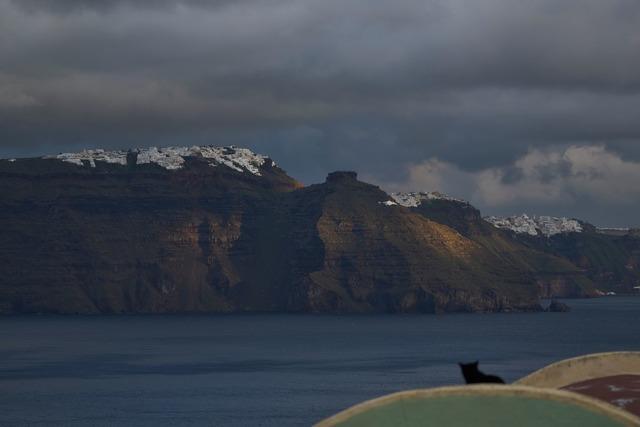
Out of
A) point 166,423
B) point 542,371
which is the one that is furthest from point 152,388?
point 542,371

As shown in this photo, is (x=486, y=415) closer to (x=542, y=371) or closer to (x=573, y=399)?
(x=573, y=399)

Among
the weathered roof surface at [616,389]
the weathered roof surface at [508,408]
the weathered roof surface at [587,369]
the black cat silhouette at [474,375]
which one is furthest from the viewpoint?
the weathered roof surface at [587,369]

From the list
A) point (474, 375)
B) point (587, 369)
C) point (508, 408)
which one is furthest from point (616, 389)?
point (474, 375)

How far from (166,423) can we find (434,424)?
12188 cm

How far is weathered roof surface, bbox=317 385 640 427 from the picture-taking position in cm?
2152

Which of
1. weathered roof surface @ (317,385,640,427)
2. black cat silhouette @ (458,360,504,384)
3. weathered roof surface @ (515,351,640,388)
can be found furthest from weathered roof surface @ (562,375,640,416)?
black cat silhouette @ (458,360,504,384)

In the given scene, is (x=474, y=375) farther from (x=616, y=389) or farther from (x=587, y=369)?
(x=587, y=369)

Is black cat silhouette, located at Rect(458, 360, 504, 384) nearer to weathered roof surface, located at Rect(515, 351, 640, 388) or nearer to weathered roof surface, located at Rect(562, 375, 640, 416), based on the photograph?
weathered roof surface, located at Rect(562, 375, 640, 416)

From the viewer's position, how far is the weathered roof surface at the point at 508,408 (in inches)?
847


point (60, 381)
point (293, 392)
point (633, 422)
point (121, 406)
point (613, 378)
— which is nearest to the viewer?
point (633, 422)

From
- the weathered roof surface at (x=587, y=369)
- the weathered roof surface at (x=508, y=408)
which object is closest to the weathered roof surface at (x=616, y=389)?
the weathered roof surface at (x=587, y=369)

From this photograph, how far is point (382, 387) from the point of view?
580ft

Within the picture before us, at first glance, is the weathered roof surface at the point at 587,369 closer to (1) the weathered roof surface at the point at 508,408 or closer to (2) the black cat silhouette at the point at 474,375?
(2) the black cat silhouette at the point at 474,375

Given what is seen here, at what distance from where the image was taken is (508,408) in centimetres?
2158
